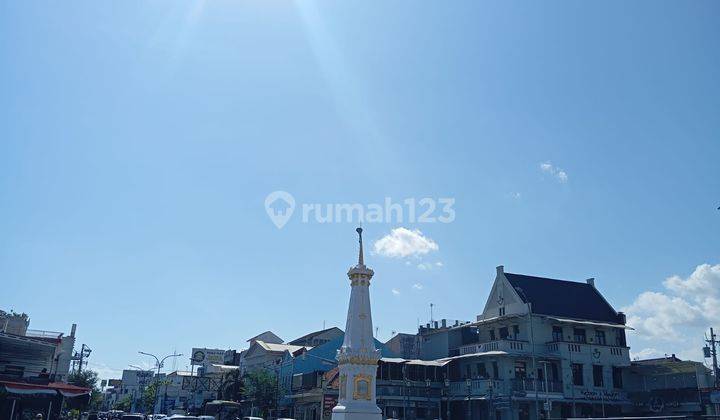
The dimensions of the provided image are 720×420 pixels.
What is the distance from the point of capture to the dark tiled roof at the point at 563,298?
4828 centimetres

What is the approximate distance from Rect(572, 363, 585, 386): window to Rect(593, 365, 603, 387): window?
152 centimetres

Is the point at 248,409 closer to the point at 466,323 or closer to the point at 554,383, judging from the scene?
the point at 466,323

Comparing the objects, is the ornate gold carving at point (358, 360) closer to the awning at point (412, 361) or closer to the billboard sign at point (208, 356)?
the awning at point (412, 361)

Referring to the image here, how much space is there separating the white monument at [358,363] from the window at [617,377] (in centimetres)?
2925

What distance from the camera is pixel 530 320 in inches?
1801

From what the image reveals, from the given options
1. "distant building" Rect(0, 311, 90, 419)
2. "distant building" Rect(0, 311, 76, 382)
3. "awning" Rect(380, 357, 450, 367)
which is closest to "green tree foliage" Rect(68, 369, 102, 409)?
"distant building" Rect(0, 311, 76, 382)

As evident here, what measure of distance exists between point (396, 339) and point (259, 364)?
20.8 meters

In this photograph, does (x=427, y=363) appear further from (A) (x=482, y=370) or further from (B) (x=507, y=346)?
(B) (x=507, y=346)

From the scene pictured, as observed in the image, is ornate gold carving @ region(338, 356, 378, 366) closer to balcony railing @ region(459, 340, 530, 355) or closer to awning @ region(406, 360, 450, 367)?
awning @ region(406, 360, 450, 367)

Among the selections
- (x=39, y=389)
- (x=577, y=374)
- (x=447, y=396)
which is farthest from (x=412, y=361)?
(x=39, y=389)

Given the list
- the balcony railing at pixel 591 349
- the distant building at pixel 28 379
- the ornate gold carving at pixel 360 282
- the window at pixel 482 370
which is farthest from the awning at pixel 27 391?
the balcony railing at pixel 591 349

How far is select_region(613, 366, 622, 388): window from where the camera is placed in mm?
47344

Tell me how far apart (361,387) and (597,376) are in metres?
28.2

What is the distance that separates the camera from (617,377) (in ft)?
156
